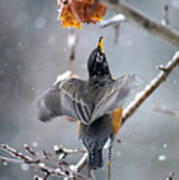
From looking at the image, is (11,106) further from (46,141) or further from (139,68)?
(139,68)

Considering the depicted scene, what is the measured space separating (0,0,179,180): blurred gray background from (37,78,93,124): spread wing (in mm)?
3390

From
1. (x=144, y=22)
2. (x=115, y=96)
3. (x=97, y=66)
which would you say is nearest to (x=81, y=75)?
(x=97, y=66)

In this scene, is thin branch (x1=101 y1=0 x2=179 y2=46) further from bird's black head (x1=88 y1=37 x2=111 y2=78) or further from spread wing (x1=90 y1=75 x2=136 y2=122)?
bird's black head (x1=88 y1=37 x2=111 y2=78)

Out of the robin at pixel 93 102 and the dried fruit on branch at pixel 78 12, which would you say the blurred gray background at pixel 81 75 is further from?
the dried fruit on branch at pixel 78 12

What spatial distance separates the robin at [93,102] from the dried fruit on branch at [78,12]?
0.28 metres

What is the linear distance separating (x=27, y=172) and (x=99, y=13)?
13.8 feet

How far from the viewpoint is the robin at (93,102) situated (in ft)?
4.69

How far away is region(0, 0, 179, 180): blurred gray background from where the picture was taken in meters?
5.22

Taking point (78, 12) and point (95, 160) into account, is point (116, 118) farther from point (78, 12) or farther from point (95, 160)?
point (78, 12)

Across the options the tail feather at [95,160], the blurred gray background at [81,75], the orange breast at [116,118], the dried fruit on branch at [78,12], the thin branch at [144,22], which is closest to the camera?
the thin branch at [144,22]

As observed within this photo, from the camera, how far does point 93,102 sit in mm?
1520

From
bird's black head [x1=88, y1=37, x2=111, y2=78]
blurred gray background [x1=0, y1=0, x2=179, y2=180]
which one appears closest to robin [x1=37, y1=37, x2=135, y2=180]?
bird's black head [x1=88, y1=37, x2=111, y2=78]

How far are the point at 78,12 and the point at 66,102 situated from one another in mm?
471

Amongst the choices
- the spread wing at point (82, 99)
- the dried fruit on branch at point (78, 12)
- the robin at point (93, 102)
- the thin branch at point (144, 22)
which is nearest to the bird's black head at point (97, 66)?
the robin at point (93, 102)
